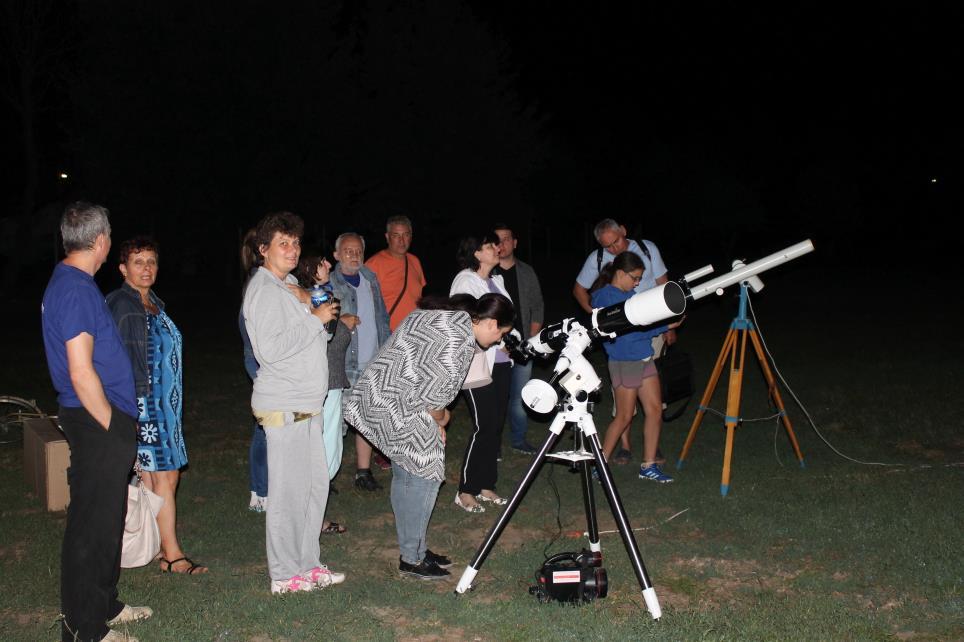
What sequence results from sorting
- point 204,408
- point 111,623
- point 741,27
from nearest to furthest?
1. point 111,623
2. point 204,408
3. point 741,27

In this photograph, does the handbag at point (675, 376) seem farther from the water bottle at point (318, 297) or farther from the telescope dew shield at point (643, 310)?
the water bottle at point (318, 297)

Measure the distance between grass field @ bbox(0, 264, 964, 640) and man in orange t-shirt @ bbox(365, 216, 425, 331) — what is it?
54.8 inches

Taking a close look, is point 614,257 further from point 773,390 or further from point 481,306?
point 481,306

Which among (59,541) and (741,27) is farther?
(741,27)

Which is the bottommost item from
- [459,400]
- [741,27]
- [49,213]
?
[459,400]

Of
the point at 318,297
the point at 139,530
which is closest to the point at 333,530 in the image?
the point at 139,530

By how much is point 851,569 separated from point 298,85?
23.6 meters

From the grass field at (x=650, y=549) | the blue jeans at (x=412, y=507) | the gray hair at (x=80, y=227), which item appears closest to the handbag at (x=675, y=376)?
the grass field at (x=650, y=549)

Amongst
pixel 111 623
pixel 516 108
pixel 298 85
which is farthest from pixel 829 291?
pixel 111 623

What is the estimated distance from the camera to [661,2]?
158 ft

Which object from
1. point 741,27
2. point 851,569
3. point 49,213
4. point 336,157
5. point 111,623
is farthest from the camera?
point 741,27

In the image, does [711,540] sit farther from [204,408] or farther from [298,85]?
[298,85]

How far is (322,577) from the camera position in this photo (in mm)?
4832

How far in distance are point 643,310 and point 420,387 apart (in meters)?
1.22
